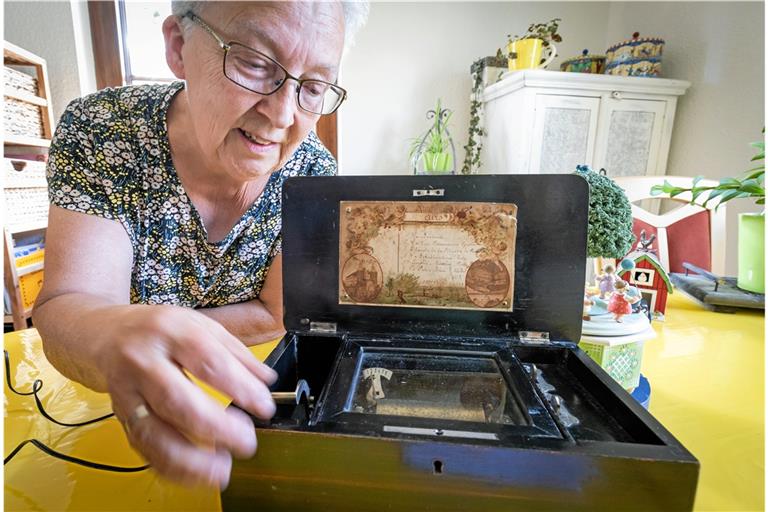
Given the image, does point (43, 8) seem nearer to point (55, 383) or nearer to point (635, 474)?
point (55, 383)

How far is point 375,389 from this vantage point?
455mm

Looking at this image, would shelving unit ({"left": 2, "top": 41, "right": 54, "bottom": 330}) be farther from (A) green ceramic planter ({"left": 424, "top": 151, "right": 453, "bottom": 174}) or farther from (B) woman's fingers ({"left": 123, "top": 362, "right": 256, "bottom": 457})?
(B) woman's fingers ({"left": 123, "top": 362, "right": 256, "bottom": 457})

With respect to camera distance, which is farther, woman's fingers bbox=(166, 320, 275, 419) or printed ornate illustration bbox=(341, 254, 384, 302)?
printed ornate illustration bbox=(341, 254, 384, 302)

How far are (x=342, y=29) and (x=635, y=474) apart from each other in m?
0.68

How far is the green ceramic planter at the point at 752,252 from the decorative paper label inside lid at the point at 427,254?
78cm

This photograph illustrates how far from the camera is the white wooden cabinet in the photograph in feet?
6.69

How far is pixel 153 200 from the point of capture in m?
0.74

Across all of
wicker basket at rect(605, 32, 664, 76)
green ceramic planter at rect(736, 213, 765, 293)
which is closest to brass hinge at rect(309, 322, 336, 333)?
green ceramic planter at rect(736, 213, 765, 293)

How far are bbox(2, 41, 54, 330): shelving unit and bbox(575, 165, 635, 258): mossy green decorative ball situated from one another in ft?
7.13

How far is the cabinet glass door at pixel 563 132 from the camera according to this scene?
2061mm

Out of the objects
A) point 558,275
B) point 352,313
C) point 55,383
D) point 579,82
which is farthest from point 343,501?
point 579,82

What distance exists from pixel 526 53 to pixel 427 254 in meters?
1.97

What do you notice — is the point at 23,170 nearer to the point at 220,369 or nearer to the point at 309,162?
the point at 309,162

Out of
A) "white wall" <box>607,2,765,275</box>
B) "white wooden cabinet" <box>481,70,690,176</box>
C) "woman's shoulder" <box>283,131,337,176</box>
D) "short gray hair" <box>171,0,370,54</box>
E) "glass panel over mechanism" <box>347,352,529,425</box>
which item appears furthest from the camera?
"white wooden cabinet" <box>481,70,690,176</box>
